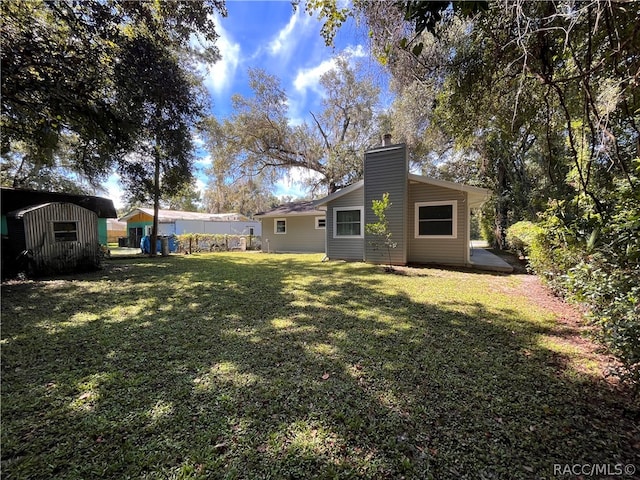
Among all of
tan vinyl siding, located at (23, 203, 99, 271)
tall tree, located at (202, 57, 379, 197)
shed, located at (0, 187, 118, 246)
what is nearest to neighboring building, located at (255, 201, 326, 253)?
tall tree, located at (202, 57, 379, 197)

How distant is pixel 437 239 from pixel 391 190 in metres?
2.36

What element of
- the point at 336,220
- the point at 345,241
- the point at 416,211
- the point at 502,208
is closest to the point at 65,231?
the point at 336,220

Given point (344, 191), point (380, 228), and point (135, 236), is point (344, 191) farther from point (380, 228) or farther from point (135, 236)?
point (135, 236)

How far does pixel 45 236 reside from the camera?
7.78 meters

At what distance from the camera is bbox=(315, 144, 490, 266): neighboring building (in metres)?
9.18

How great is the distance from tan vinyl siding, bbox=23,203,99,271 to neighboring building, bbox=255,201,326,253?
9.09 metres

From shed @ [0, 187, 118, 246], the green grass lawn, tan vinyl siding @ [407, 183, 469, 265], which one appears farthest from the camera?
tan vinyl siding @ [407, 183, 469, 265]

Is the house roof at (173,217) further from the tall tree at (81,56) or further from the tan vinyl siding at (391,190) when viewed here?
the tan vinyl siding at (391,190)

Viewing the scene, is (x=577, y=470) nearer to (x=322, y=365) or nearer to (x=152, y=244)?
(x=322, y=365)

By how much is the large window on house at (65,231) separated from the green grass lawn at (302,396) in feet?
14.1

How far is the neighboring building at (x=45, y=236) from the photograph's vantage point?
24.4 feet

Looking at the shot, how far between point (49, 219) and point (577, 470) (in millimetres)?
11372

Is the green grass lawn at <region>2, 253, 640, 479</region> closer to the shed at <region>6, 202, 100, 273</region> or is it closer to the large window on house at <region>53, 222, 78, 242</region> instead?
the shed at <region>6, 202, 100, 273</region>

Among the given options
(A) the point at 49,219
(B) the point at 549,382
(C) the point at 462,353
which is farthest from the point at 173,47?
(B) the point at 549,382
